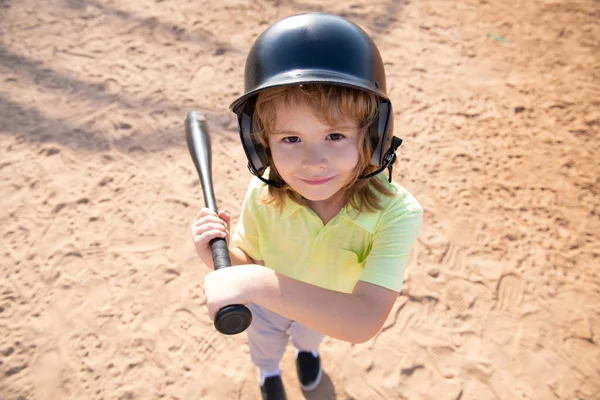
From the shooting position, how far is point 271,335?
6.99ft

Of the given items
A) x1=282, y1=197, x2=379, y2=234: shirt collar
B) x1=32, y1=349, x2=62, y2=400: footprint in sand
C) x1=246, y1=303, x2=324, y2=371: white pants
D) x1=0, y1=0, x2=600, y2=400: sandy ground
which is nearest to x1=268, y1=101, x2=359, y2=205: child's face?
x1=282, y1=197, x2=379, y2=234: shirt collar

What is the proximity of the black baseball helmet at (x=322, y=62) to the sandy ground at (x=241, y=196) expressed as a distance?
1.73m

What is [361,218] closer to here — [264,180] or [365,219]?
[365,219]

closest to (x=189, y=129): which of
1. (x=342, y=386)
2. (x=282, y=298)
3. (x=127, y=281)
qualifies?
(x=282, y=298)

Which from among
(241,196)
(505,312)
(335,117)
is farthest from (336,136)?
(241,196)

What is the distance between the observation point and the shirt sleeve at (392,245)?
1.49 m

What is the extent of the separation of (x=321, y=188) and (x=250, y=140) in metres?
0.33

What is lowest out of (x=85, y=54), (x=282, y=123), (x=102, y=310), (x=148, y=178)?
(x=102, y=310)

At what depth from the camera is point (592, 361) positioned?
Answer: 2.76 meters

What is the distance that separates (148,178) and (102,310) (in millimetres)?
1172

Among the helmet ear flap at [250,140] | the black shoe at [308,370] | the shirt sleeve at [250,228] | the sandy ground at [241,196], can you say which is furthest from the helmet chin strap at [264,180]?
the sandy ground at [241,196]

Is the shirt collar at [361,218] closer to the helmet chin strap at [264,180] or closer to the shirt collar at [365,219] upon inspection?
the shirt collar at [365,219]

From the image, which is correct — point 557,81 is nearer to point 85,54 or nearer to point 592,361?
point 592,361

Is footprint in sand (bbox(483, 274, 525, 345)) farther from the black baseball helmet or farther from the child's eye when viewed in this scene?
the child's eye
